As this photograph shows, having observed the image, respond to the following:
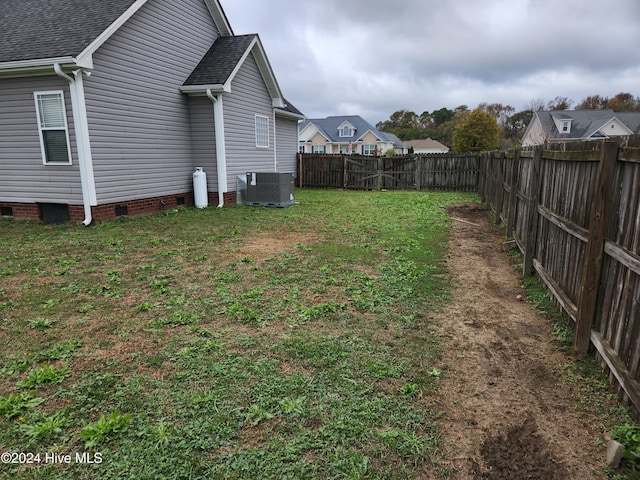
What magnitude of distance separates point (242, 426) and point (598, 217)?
115 inches

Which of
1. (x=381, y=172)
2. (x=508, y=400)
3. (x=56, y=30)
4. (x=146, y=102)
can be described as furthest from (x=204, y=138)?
(x=508, y=400)

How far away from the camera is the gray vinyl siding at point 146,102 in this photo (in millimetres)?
8758

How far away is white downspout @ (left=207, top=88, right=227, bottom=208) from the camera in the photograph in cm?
1116

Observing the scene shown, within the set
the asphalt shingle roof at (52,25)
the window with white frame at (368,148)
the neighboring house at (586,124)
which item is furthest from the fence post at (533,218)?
the window with white frame at (368,148)

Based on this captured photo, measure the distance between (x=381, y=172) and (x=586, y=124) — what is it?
34.1m

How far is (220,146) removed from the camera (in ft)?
37.6

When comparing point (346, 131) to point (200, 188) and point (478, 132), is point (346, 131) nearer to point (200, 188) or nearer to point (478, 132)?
point (478, 132)

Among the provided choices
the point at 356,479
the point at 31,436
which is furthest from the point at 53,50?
the point at 356,479

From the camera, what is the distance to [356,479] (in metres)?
1.96

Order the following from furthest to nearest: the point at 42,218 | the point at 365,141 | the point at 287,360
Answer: the point at 365,141 → the point at 42,218 → the point at 287,360

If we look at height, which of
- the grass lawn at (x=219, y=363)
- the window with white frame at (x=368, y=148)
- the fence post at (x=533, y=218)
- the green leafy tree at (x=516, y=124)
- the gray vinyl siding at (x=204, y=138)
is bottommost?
the grass lawn at (x=219, y=363)

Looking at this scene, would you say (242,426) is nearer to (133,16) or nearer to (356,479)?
(356,479)

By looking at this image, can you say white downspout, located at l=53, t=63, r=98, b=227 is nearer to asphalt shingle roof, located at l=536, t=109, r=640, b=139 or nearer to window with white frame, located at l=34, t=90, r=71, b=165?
window with white frame, located at l=34, t=90, r=71, b=165

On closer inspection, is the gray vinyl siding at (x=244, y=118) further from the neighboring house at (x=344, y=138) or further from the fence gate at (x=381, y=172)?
the neighboring house at (x=344, y=138)
